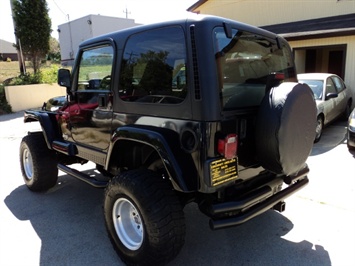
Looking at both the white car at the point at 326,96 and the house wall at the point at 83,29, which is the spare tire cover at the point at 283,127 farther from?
the house wall at the point at 83,29

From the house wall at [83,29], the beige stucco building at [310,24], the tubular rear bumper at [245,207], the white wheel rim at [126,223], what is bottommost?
the white wheel rim at [126,223]

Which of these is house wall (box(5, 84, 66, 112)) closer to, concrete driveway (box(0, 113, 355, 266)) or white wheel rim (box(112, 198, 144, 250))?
concrete driveway (box(0, 113, 355, 266))

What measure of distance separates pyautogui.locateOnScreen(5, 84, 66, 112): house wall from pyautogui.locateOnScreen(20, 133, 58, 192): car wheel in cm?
997

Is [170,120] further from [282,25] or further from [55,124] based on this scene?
[282,25]

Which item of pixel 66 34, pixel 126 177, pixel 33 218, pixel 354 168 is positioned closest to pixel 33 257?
pixel 33 218

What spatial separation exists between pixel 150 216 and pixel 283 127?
1.25 m

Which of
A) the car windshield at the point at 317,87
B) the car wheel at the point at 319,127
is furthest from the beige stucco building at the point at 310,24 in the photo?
the car wheel at the point at 319,127

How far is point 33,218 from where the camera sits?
11.9ft

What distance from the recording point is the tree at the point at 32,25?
45.0 ft

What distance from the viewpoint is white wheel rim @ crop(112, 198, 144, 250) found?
271 centimetres

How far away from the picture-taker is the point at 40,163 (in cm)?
415

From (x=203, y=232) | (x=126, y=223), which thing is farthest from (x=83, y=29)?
(x=126, y=223)

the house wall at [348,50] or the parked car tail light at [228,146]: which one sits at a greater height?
the house wall at [348,50]

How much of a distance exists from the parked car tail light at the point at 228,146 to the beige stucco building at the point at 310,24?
31.2ft
